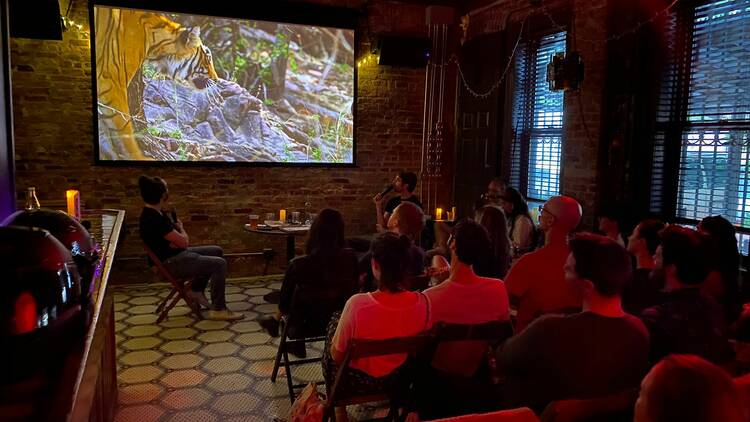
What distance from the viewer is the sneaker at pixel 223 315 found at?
5.06 meters

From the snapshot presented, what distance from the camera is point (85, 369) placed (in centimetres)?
135

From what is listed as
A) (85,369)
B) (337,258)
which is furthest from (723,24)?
(85,369)

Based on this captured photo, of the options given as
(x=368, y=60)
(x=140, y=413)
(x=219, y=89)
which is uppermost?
(x=368, y=60)

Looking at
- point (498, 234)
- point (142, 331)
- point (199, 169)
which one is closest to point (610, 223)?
point (498, 234)

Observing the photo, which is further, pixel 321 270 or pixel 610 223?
pixel 610 223

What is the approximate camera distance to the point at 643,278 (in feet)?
9.75

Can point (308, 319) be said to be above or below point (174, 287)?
above

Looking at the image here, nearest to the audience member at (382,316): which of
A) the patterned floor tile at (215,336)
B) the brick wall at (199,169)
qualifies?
the patterned floor tile at (215,336)

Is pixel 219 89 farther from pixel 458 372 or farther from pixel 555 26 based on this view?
pixel 458 372

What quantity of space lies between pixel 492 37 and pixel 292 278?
4293 mm

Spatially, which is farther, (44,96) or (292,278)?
(44,96)

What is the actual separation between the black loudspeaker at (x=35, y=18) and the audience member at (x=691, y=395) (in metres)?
5.20

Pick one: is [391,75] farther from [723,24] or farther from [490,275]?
[490,275]

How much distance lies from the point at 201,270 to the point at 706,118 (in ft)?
14.0
